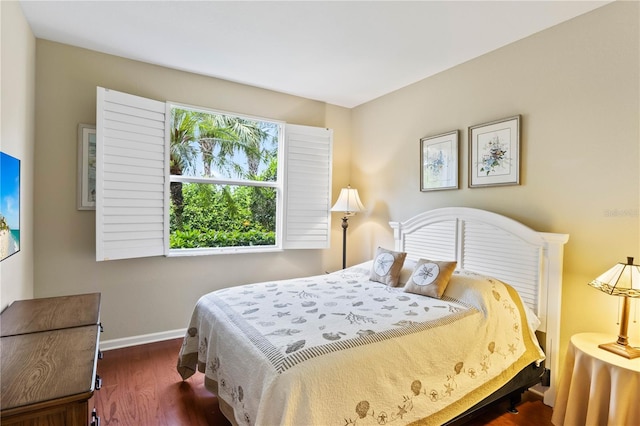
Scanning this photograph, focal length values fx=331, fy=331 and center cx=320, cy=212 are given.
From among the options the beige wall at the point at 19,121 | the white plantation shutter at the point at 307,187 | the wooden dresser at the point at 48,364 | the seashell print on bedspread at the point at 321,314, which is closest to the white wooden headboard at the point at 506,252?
the seashell print on bedspread at the point at 321,314

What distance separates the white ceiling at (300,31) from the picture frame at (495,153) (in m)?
0.64

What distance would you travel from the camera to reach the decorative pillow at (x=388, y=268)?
2.66 metres

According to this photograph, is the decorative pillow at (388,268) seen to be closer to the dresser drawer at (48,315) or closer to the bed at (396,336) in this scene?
the bed at (396,336)

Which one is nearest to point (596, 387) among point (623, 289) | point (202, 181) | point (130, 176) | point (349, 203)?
point (623, 289)

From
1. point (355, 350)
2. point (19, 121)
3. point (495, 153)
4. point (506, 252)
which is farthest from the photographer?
point (495, 153)

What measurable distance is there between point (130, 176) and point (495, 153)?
305cm

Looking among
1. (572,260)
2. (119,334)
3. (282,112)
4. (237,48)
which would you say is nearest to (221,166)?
(282,112)

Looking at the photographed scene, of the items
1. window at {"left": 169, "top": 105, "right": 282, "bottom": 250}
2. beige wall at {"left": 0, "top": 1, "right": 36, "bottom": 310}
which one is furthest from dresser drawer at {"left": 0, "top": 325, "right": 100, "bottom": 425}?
window at {"left": 169, "top": 105, "right": 282, "bottom": 250}

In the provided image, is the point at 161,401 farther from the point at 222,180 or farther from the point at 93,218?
the point at 222,180

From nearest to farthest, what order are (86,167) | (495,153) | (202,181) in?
(495,153)
(86,167)
(202,181)

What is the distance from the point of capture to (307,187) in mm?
3809

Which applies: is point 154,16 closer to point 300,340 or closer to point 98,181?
point 98,181

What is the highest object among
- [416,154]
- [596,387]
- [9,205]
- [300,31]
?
[300,31]

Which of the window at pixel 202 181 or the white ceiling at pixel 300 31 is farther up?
the white ceiling at pixel 300 31
